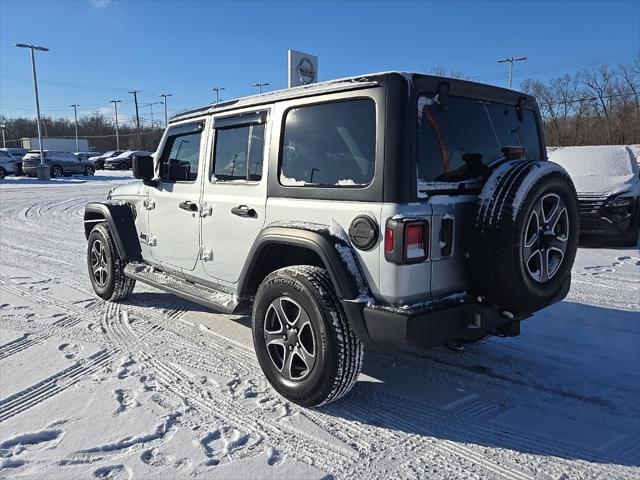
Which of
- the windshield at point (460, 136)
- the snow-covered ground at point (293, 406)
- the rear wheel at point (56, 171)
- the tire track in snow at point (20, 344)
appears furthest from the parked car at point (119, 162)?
the windshield at point (460, 136)

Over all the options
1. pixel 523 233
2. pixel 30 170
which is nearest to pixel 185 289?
pixel 523 233

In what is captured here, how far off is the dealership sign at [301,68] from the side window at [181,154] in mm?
4947

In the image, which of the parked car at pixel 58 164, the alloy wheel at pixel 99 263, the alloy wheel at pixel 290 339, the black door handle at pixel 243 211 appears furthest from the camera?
the parked car at pixel 58 164

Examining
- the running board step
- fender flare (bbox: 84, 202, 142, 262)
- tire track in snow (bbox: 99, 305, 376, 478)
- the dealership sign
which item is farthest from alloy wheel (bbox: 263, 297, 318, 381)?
the dealership sign

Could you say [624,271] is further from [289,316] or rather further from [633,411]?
[289,316]

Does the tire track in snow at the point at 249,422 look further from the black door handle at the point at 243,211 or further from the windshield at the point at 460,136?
the windshield at the point at 460,136

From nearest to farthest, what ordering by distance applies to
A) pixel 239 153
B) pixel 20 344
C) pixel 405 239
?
pixel 405 239 < pixel 239 153 < pixel 20 344

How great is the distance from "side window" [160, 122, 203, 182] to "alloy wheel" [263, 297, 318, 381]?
5.32 feet

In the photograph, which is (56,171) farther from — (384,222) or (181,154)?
(384,222)

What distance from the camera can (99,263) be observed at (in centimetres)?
559

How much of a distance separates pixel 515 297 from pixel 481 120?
1168mm

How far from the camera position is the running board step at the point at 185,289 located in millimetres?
3797

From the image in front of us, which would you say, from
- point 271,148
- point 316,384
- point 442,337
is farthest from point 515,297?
point 271,148

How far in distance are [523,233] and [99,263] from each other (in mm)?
4565
